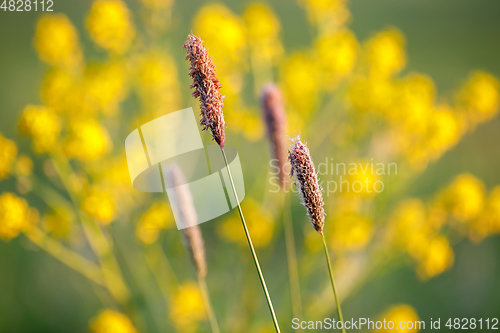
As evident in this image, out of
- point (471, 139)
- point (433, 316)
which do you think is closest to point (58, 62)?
point (433, 316)

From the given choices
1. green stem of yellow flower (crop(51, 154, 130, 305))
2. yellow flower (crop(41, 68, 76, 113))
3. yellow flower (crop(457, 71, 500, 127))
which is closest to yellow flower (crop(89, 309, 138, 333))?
green stem of yellow flower (crop(51, 154, 130, 305))

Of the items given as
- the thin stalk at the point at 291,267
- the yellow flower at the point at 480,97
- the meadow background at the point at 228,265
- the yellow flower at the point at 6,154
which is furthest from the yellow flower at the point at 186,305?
the yellow flower at the point at 480,97

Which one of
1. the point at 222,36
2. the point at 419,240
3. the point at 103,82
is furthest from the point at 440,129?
the point at 103,82

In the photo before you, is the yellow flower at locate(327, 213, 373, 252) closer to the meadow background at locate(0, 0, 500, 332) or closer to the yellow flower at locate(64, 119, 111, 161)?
the meadow background at locate(0, 0, 500, 332)

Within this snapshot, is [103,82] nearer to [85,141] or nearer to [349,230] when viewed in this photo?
[85,141]

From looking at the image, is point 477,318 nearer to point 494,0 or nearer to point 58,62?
point 58,62

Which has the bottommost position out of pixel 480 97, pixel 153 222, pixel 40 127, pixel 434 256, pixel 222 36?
pixel 434 256

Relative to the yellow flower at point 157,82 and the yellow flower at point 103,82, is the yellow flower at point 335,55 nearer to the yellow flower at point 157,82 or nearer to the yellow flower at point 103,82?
the yellow flower at point 157,82
